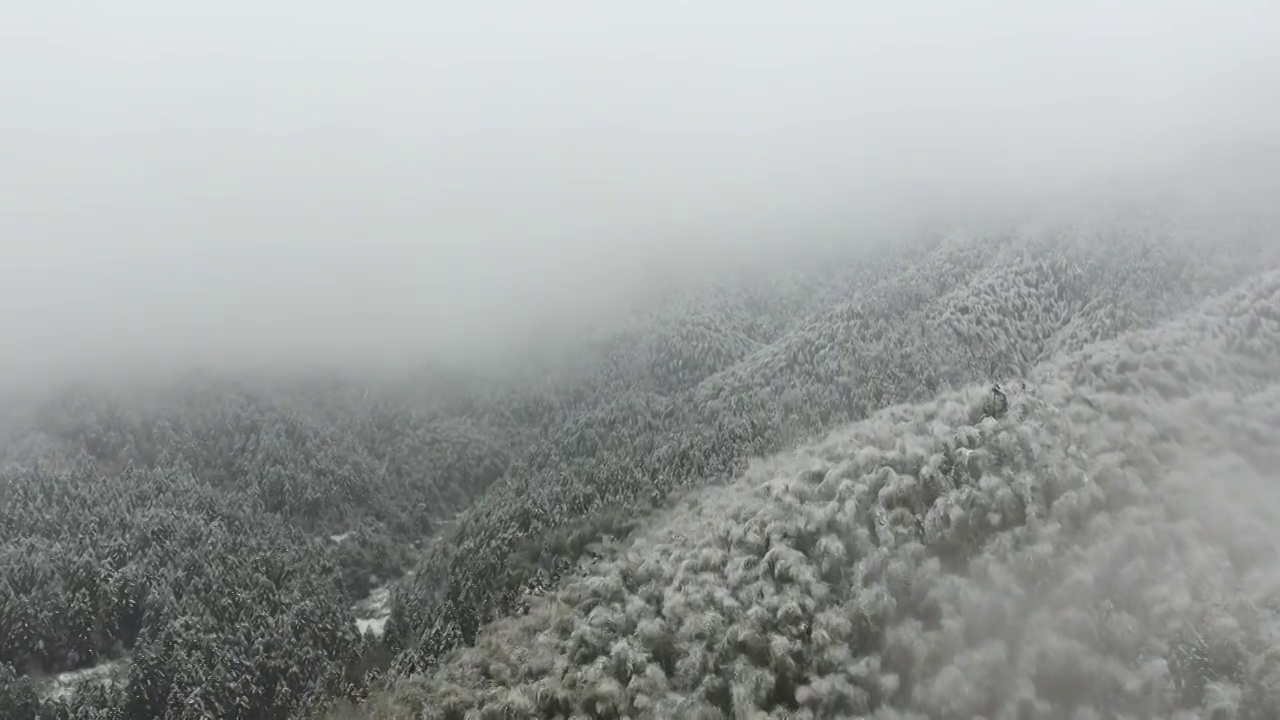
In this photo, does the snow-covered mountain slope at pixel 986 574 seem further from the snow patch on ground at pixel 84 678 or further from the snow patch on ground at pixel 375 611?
the snow patch on ground at pixel 84 678

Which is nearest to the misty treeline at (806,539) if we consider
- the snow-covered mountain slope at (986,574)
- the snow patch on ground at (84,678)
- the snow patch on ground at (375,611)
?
the snow-covered mountain slope at (986,574)

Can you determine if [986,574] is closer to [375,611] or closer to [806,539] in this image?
[806,539]

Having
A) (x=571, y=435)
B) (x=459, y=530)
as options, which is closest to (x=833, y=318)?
(x=571, y=435)

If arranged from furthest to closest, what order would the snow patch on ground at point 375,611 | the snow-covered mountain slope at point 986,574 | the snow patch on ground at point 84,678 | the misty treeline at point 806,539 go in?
the snow patch on ground at point 375,611
the snow patch on ground at point 84,678
the misty treeline at point 806,539
the snow-covered mountain slope at point 986,574

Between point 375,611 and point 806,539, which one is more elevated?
point 806,539

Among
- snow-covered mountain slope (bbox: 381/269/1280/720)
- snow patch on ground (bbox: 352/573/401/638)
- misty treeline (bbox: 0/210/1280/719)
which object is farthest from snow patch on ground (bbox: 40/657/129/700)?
snow-covered mountain slope (bbox: 381/269/1280/720)

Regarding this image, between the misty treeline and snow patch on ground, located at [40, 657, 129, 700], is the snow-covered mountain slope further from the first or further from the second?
snow patch on ground, located at [40, 657, 129, 700]

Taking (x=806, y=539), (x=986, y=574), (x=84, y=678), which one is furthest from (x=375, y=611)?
(x=986, y=574)

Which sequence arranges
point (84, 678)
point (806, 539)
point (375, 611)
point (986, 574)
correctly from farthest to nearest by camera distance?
1. point (375, 611)
2. point (84, 678)
3. point (806, 539)
4. point (986, 574)
